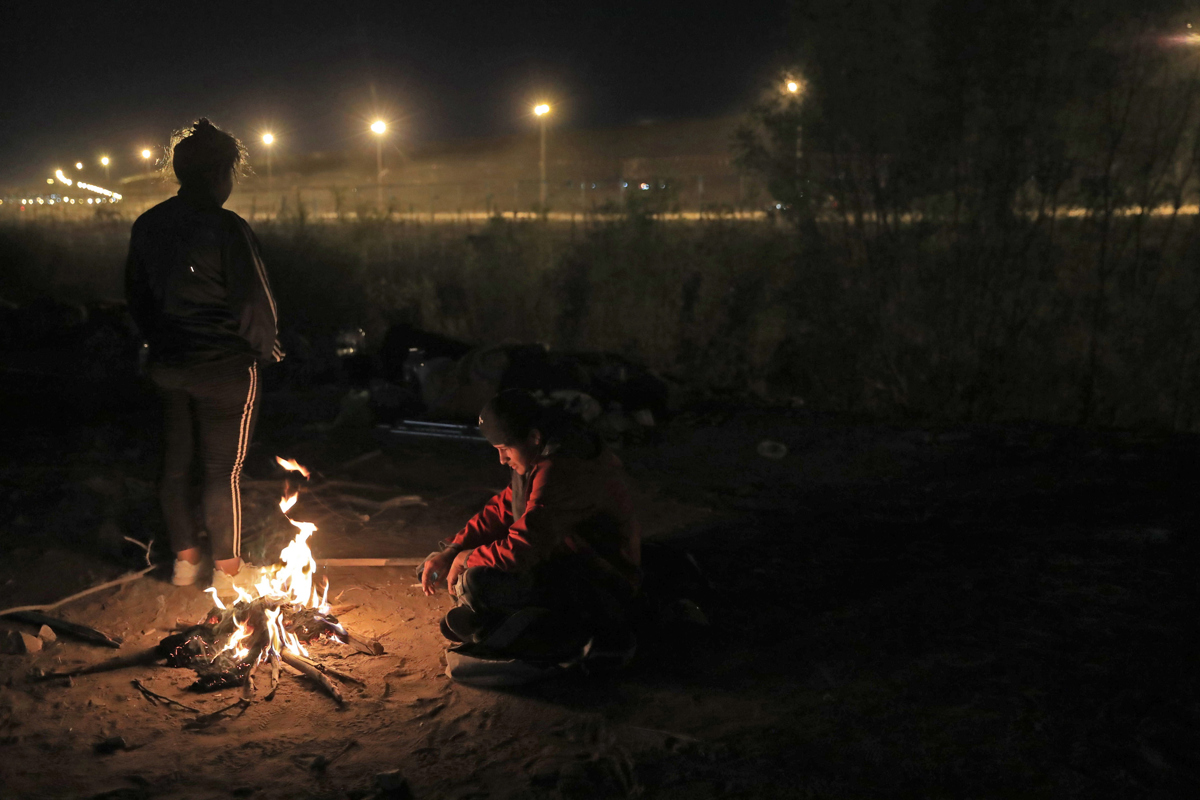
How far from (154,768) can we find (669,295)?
11151mm

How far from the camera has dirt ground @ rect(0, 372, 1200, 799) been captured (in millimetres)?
2805

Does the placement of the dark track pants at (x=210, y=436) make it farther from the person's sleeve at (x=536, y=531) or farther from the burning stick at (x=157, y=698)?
the person's sleeve at (x=536, y=531)

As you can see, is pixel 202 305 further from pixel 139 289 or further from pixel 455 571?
pixel 455 571

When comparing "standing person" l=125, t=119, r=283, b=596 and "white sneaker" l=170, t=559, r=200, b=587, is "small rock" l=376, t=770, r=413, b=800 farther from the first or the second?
"white sneaker" l=170, t=559, r=200, b=587

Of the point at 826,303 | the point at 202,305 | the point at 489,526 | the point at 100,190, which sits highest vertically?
the point at 100,190

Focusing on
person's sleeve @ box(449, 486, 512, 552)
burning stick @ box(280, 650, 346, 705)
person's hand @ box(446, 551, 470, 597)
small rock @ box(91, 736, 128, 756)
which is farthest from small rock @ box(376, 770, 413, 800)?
person's sleeve @ box(449, 486, 512, 552)

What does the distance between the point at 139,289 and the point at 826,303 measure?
29.8 feet

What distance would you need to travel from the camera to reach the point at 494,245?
14.8 metres

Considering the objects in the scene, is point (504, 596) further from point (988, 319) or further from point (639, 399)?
point (988, 319)

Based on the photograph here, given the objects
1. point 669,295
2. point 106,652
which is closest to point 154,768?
point 106,652

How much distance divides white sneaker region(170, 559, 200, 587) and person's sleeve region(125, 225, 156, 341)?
1.17m

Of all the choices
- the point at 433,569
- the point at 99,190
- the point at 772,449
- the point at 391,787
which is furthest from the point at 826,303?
the point at 99,190

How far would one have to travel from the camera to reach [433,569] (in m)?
4.13

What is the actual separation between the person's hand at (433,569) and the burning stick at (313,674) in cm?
71
